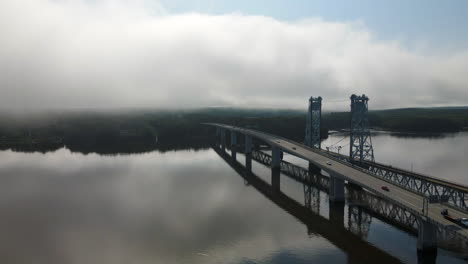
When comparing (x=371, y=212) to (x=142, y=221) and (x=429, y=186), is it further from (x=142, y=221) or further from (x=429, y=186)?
(x=142, y=221)

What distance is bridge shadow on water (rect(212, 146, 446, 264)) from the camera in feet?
115

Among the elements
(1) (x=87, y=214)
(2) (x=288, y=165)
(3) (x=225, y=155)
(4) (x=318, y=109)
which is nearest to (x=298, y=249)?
(1) (x=87, y=214)

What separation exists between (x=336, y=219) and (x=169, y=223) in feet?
75.1

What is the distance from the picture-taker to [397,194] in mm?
40938

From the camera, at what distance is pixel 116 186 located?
64250mm

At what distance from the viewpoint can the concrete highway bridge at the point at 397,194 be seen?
3384 centimetres

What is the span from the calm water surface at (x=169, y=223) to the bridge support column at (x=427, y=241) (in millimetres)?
Answer: 951

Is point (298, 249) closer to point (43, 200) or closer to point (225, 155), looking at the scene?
point (43, 200)

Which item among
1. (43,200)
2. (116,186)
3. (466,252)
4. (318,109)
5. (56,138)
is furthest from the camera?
(56,138)

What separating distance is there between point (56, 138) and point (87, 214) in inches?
4522

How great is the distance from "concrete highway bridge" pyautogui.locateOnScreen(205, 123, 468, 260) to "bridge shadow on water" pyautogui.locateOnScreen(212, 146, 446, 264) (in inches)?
19.0

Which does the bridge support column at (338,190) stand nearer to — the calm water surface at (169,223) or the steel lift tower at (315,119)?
the calm water surface at (169,223)

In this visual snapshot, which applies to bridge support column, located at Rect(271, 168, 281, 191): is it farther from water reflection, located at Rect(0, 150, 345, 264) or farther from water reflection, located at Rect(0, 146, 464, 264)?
water reflection, located at Rect(0, 150, 345, 264)

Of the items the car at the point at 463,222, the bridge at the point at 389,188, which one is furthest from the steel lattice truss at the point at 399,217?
the car at the point at 463,222
